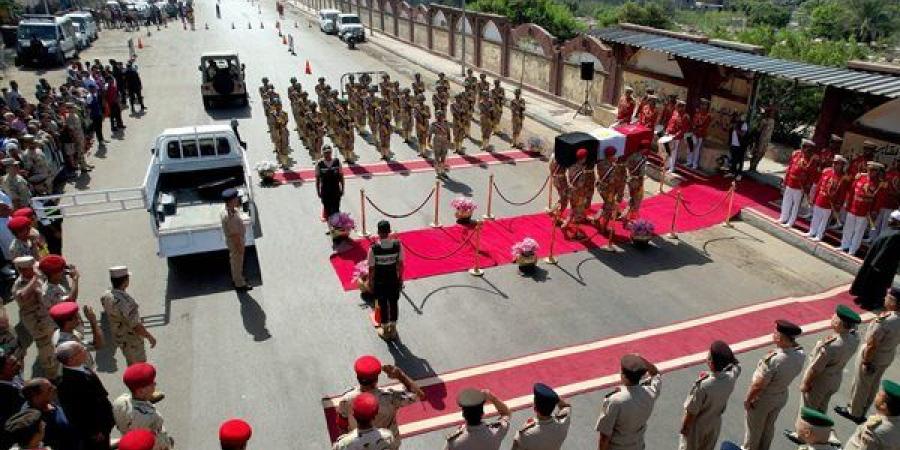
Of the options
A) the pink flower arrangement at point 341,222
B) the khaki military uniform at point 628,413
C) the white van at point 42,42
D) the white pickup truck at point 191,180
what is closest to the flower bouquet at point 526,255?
the pink flower arrangement at point 341,222

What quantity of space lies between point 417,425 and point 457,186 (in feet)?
28.1

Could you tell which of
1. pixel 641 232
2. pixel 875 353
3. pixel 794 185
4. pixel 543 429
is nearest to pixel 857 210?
pixel 794 185

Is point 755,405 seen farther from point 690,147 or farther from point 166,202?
point 690,147

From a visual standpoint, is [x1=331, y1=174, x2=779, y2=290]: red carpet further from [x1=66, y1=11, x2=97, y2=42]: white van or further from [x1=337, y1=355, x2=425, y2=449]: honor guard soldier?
[x1=66, y1=11, x2=97, y2=42]: white van

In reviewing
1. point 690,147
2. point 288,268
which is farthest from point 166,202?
point 690,147

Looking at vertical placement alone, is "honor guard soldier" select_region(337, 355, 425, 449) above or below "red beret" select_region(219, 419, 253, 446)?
below

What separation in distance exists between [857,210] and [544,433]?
868 cm

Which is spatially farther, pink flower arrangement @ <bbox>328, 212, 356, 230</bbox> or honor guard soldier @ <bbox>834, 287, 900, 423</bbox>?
pink flower arrangement @ <bbox>328, 212, 356, 230</bbox>

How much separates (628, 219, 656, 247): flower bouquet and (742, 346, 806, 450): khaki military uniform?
562cm

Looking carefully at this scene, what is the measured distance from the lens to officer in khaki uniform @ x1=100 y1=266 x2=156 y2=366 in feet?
22.6

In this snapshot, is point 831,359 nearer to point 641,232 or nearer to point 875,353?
point 875,353

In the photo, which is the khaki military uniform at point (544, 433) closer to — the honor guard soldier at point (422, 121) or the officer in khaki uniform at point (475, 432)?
the officer in khaki uniform at point (475, 432)

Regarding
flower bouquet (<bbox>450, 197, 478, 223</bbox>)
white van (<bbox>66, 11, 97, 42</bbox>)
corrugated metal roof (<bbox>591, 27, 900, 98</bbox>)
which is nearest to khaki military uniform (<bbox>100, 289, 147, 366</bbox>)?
flower bouquet (<bbox>450, 197, 478, 223</bbox>)

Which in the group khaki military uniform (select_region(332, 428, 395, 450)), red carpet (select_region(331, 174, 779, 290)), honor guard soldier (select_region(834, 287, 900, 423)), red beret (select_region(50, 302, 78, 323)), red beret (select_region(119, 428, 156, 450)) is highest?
red beret (select_region(119, 428, 156, 450))
